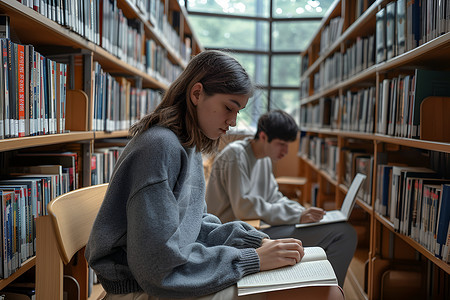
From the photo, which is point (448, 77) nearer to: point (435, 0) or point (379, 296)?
point (435, 0)

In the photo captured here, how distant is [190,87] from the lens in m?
1.07

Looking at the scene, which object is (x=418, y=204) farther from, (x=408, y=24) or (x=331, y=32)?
(x=331, y=32)

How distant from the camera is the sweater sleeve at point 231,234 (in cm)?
104

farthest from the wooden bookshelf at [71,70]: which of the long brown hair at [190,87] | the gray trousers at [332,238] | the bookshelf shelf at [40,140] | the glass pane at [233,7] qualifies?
the glass pane at [233,7]

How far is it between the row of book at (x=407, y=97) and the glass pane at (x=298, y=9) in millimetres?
4759

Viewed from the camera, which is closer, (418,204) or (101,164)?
(418,204)

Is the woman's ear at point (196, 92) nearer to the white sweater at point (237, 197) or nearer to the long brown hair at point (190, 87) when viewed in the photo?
the long brown hair at point (190, 87)

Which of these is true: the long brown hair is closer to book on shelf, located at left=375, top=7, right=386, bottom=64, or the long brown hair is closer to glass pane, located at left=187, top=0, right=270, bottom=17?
book on shelf, located at left=375, top=7, right=386, bottom=64

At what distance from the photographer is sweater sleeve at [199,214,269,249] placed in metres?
1.04

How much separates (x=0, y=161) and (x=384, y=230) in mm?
1759

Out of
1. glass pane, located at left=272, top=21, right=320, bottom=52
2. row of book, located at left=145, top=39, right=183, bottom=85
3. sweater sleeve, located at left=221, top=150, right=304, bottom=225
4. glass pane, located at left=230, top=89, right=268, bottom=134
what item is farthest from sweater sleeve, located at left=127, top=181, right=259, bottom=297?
glass pane, located at left=272, top=21, right=320, bottom=52

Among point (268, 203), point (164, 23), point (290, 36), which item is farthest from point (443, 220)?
point (290, 36)

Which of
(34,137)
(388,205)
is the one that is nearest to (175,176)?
(34,137)

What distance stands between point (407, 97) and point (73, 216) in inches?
54.5
